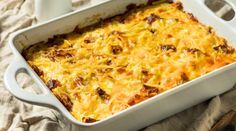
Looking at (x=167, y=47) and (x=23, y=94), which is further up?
(x=23, y=94)

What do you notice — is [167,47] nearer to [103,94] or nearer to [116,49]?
[116,49]

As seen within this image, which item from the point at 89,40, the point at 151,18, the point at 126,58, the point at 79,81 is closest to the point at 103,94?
the point at 79,81

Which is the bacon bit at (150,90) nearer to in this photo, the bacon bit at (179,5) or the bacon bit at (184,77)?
the bacon bit at (184,77)

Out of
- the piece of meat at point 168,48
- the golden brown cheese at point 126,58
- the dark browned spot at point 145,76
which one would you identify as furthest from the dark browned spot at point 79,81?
the piece of meat at point 168,48

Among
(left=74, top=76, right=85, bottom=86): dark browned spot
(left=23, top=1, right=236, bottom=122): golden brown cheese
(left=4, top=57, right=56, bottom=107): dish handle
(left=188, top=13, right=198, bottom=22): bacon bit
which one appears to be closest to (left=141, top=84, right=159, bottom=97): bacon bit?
(left=23, top=1, right=236, bottom=122): golden brown cheese

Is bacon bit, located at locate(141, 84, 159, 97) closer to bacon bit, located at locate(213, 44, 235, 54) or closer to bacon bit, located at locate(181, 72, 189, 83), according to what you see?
bacon bit, located at locate(181, 72, 189, 83)

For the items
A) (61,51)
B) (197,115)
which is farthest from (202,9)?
(61,51)

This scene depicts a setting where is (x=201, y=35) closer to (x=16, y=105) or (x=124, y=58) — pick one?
(x=124, y=58)
